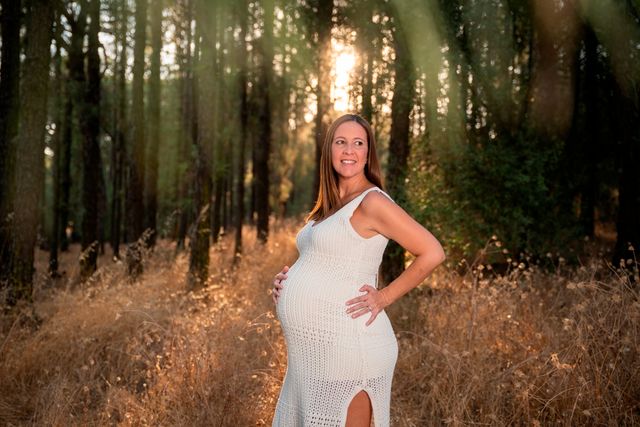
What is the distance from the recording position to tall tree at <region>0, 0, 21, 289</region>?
10508mm

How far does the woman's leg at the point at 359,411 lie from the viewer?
2818 millimetres

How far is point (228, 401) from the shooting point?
462 centimetres

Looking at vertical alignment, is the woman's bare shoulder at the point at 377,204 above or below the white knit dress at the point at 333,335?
above

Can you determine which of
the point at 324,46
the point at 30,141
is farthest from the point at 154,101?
the point at 30,141

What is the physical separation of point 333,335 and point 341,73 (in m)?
9.92

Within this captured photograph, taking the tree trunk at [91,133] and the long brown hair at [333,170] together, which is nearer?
the long brown hair at [333,170]

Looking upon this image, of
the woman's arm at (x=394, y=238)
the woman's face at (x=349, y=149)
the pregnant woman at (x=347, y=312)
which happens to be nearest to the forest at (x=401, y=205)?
the pregnant woman at (x=347, y=312)

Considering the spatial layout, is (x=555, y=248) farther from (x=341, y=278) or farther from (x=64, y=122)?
(x=64, y=122)

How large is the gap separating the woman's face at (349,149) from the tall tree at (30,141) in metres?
5.76

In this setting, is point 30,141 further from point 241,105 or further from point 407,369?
point 241,105

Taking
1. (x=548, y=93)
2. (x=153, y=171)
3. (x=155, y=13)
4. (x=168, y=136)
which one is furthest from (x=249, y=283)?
(x=168, y=136)

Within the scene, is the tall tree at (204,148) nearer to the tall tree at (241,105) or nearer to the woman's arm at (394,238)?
the tall tree at (241,105)

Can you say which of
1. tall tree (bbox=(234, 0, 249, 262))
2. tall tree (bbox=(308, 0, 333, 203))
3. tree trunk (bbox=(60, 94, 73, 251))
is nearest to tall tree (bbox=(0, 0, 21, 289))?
tall tree (bbox=(234, 0, 249, 262))

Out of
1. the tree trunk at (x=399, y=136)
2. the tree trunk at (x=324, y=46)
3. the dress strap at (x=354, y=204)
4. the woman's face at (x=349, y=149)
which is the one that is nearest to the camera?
the dress strap at (x=354, y=204)
